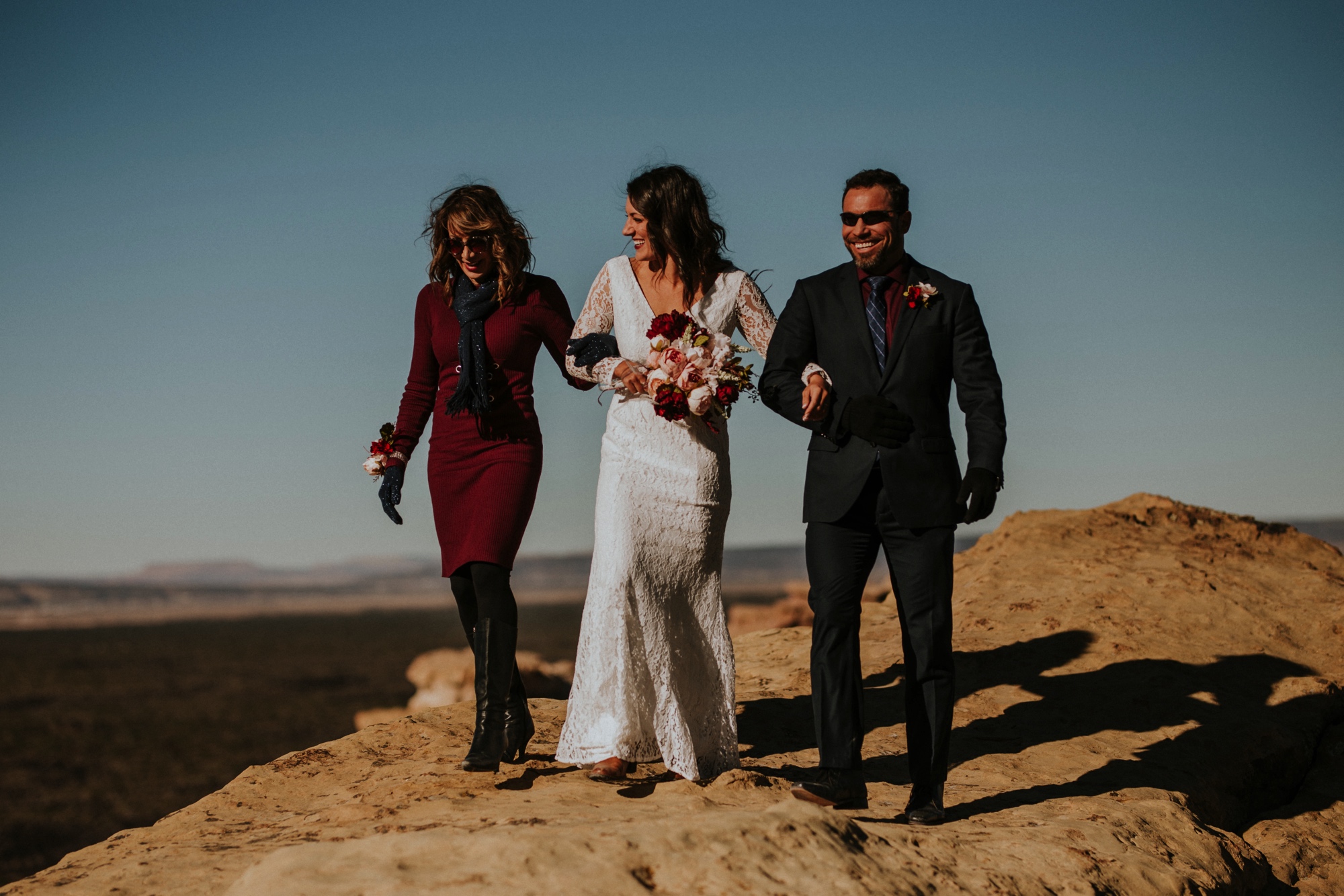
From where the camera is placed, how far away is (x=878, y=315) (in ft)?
14.3

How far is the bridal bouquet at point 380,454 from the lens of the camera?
5457 millimetres

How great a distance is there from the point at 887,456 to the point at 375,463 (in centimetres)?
250

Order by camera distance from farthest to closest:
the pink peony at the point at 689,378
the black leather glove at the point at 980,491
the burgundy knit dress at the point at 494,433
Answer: the burgundy knit dress at the point at 494,433 < the pink peony at the point at 689,378 < the black leather glove at the point at 980,491

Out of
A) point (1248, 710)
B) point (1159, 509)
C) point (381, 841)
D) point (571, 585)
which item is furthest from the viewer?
point (571, 585)

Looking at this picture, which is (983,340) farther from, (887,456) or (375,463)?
(375,463)

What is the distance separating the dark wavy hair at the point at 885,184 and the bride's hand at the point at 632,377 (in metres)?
1.07

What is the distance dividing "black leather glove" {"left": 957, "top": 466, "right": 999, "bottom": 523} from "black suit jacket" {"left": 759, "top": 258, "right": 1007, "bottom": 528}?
4 cm

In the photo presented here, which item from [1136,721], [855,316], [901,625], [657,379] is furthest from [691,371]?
[1136,721]

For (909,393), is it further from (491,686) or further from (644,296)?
(491,686)

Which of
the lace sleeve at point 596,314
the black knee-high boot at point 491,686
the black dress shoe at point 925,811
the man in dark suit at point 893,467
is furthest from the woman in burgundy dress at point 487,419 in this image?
the black dress shoe at point 925,811

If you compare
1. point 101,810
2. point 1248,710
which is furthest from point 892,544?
point 101,810

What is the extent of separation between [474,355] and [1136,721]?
435 centimetres

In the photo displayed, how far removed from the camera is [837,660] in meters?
4.28

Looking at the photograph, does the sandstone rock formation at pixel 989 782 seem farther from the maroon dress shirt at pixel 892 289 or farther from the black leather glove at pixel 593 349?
the maroon dress shirt at pixel 892 289
